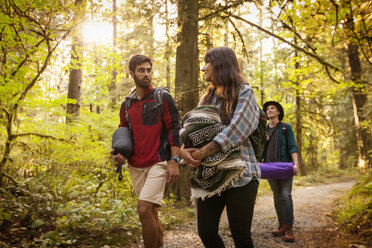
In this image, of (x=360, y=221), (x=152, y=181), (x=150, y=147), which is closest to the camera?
(x=152, y=181)

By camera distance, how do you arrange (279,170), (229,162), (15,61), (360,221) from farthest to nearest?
(15,61) < (360,221) < (279,170) < (229,162)

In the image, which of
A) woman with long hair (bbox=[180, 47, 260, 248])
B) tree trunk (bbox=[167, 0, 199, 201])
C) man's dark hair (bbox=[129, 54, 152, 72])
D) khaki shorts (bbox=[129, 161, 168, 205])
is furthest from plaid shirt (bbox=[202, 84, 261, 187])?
tree trunk (bbox=[167, 0, 199, 201])

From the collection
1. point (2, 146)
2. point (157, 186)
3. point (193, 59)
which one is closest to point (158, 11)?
point (193, 59)

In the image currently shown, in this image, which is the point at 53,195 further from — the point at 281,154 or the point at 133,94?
the point at 281,154

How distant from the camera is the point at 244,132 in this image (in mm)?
2070

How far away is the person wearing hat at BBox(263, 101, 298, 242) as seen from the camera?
462 centimetres

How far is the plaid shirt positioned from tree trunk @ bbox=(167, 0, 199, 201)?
4353 millimetres

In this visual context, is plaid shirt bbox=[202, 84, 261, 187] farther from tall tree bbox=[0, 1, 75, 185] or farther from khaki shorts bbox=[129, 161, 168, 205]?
tall tree bbox=[0, 1, 75, 185]

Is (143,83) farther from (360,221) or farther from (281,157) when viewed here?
(360,221)

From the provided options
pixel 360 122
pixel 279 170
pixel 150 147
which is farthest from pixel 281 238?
pixel 360 122

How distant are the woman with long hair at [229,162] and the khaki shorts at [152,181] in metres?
0.87

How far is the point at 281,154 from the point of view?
485 centimetres

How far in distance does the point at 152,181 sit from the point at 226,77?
151 cm

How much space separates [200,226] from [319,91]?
14901 mm
